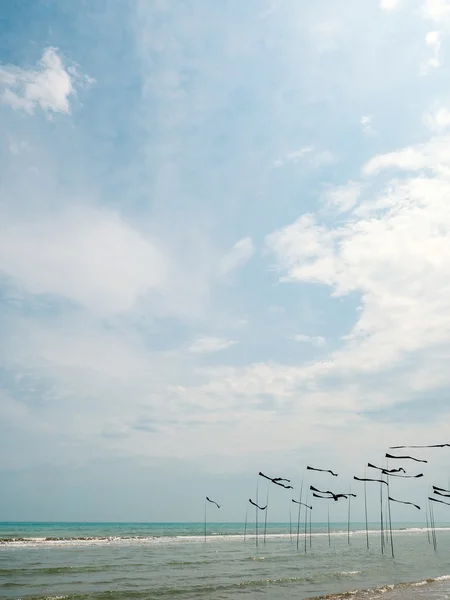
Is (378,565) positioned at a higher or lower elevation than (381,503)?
lower

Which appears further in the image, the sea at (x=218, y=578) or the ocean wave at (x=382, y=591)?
the sea at (x=218, y=578)

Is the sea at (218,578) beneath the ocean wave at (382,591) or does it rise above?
beneath

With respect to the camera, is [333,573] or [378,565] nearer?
[333,573]

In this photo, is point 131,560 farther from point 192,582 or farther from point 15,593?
point 15,593

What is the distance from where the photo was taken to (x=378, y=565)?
33188mm

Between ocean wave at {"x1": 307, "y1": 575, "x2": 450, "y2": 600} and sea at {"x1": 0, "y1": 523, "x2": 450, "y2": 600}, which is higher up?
ocean wave at {"x1": 307, "y1": 575, "x2": 450, "y2": 600}

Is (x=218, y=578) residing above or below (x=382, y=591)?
below

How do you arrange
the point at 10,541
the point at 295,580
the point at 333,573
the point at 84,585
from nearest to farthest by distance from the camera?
the point at 84,585 → the point at 295,580 → the point at 333,573 → the point at 10,541

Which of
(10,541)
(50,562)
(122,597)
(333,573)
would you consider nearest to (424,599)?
(333,573)

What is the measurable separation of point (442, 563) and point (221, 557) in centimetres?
1667

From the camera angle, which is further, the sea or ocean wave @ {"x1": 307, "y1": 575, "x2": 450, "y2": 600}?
the sea

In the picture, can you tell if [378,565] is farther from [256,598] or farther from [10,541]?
[10,541]

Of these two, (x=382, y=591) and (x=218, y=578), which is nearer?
(x=382, y=591)

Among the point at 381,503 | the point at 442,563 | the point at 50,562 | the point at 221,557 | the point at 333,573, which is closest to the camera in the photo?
the point at 333,573
